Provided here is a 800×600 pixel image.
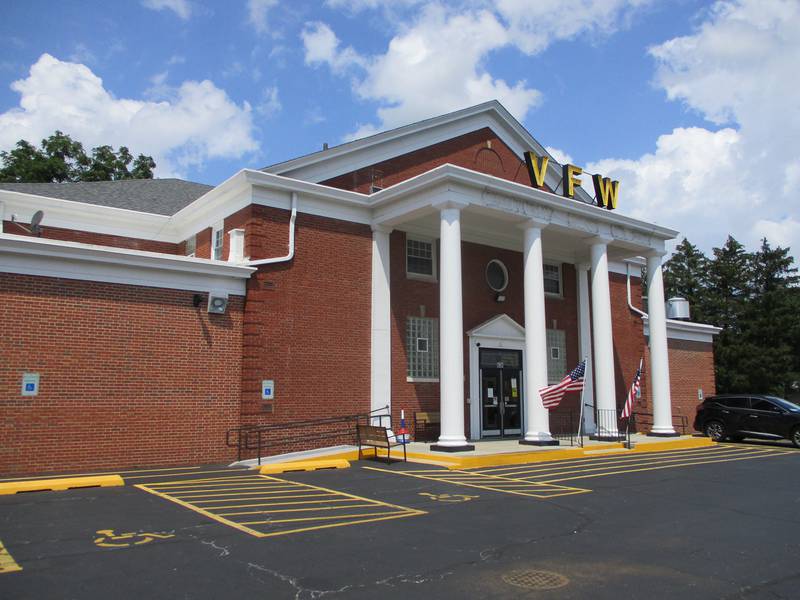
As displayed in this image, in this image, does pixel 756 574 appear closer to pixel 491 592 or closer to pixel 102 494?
pixel 491 592

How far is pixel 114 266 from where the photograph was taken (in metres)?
14.9

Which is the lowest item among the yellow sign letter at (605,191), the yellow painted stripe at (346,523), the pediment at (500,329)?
the yellow painted stripe at (346,523)

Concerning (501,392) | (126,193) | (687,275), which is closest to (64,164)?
(126,193)

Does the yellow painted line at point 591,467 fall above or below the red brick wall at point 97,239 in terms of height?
below

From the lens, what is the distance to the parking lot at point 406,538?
6.17m

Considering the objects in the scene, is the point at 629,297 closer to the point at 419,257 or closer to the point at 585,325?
the point at 585,325

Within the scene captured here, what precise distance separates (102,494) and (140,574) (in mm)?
5523

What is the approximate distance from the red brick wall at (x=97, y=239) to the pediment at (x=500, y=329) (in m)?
10.5

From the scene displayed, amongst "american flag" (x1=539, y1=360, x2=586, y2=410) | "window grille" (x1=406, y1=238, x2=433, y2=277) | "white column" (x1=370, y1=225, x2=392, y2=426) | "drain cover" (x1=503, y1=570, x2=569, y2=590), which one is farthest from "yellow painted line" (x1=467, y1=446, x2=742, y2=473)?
"drain cover" (x1=503, y1=570, x2=569, y2=590)

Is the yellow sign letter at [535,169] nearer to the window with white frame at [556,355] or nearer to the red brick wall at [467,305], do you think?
the red brick wall at [467,305]

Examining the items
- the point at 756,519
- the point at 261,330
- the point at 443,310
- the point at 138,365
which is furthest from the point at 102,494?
the point at 756,519

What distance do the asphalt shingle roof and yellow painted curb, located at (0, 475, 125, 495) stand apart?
41.0ft

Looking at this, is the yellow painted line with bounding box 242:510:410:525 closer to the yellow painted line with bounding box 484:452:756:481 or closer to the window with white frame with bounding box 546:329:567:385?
the yellow painted line with bounding box 484:452:756:481

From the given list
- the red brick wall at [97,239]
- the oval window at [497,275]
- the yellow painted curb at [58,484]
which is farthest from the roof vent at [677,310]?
the yellow painted curb at [58,484]
